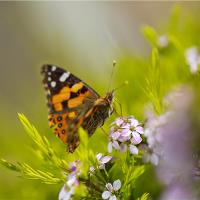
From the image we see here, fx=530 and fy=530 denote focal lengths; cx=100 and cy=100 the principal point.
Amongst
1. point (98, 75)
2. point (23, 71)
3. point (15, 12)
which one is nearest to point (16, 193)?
point (98, 75)

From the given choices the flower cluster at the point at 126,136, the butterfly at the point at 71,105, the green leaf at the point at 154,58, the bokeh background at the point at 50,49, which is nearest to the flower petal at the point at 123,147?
the flower cluster at the point at 126,136

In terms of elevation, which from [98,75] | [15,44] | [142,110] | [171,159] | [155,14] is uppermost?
[15,44]

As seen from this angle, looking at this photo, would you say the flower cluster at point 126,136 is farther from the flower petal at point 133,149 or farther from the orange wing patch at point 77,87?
the orange wing patch at point 77,87

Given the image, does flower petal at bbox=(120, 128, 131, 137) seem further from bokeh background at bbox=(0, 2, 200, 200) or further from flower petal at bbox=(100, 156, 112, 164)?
bokeh background at bbox=(0, 2, 200, 200)

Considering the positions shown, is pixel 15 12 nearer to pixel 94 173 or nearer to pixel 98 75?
pixel 98 75

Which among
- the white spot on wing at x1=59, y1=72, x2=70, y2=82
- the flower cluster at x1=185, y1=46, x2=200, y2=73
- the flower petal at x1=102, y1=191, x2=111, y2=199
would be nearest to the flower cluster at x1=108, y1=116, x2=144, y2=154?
the flower petal at x1=102, y1=191, x2=111, y2=199
